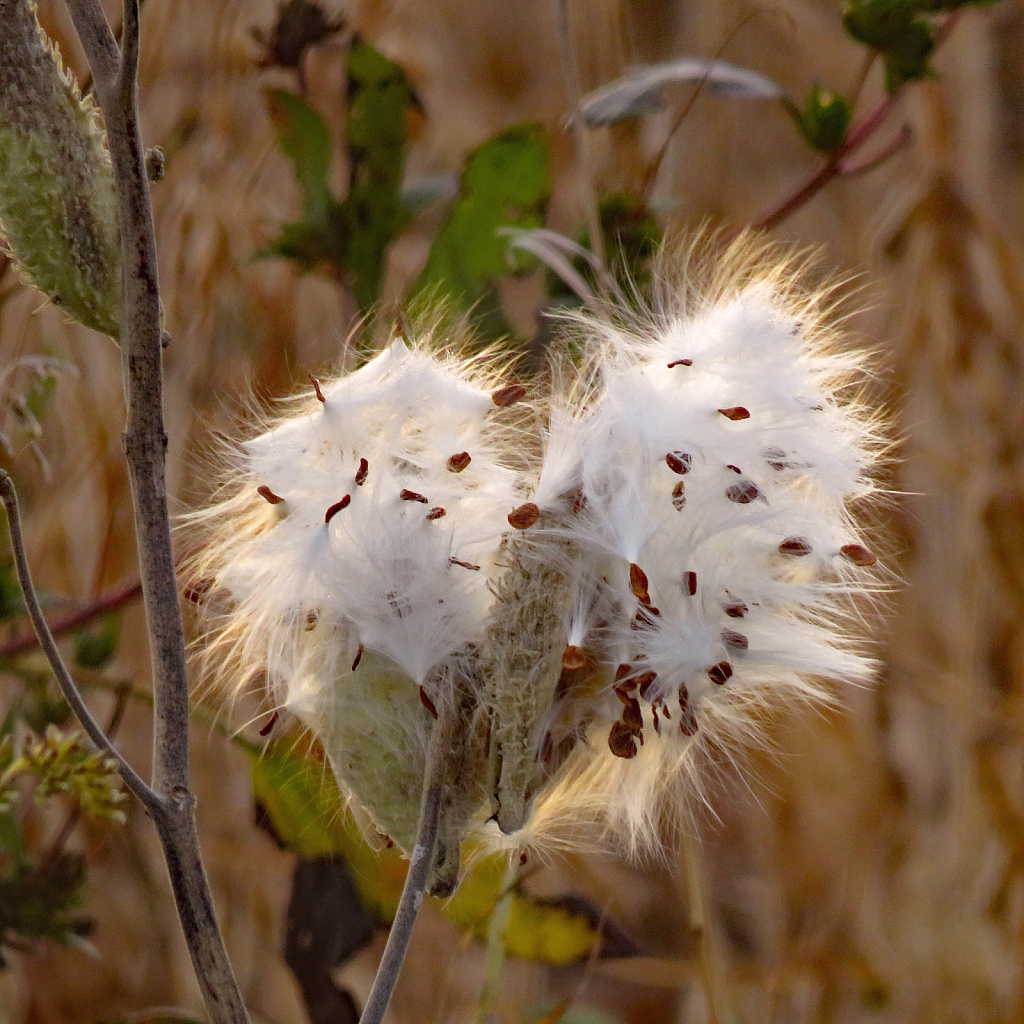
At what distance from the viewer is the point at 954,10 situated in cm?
62

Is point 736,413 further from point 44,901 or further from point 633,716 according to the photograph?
point 44,901

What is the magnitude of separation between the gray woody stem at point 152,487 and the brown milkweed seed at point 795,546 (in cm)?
19

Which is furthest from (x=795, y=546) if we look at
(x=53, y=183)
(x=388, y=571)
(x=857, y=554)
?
(x=53, y=183)

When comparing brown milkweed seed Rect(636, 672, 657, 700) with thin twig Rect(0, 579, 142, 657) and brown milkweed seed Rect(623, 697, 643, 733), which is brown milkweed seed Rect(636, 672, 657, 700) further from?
thin twig Rect(0, 579, 142, 657)

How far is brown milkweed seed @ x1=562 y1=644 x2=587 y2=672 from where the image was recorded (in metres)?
0.32

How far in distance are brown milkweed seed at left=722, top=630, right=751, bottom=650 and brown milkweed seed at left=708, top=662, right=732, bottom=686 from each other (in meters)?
0.01

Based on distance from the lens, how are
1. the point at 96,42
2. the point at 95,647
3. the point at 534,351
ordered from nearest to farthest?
1. the point at 96,42
2. the point at 534,351
3. the point at 95,647

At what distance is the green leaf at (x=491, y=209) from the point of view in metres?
0.62

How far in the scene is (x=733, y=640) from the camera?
36cm

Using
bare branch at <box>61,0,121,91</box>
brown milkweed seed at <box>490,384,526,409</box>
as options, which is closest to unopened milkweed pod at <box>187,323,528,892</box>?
brown milkweed seed at <box>490,384,526,409</box>

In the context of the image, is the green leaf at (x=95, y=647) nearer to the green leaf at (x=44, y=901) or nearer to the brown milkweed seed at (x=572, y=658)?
the green leaf at (x=44, y=901)

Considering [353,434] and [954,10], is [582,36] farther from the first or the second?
[353,434]

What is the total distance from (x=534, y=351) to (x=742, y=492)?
8.9 inches

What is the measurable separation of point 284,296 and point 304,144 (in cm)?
34
